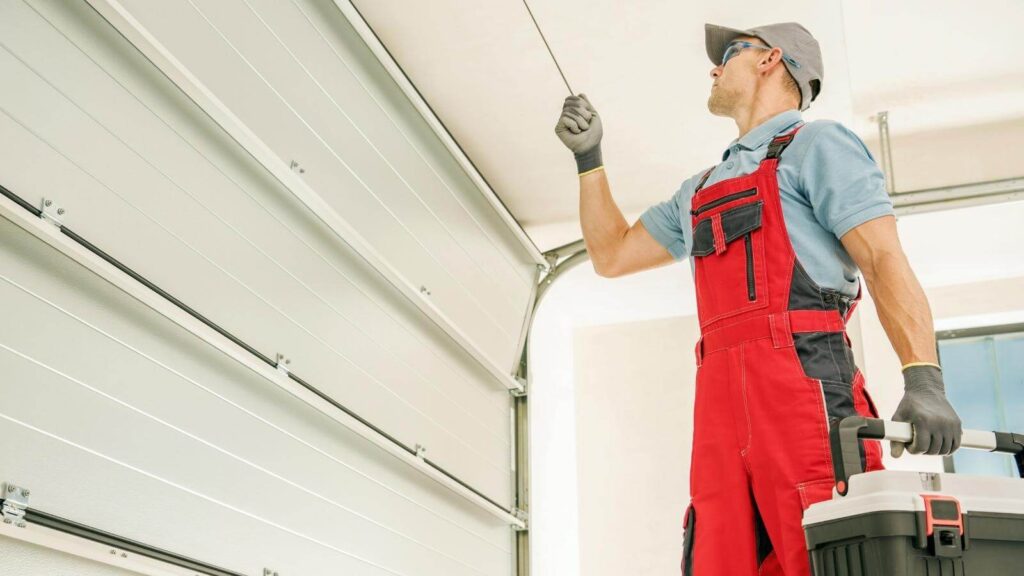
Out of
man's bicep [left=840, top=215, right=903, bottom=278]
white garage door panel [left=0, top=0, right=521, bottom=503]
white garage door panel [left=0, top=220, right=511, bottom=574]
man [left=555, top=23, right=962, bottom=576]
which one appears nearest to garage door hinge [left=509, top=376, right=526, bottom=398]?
white garage door panel [left=0, top=0, right=521, bottom=503]

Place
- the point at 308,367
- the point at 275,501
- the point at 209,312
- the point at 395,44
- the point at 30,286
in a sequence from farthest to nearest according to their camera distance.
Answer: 1. the point at 395,44
2. the point at 308,367
3. the point at 275,501
4. the point at 209,312
5. the point at 30,286

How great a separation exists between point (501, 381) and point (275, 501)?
92.8 inches

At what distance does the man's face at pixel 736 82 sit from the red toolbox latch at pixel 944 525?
63.9 inches

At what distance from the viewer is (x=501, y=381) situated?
18.5 ft

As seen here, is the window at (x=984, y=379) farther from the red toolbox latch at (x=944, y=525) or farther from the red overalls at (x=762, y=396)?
the red toolbox latch at (x=944, y=525)

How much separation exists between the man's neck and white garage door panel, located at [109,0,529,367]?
150 centimetres

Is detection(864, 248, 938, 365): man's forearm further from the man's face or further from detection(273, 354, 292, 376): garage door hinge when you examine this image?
detection(273, 354, 292, 376): garage door hinge

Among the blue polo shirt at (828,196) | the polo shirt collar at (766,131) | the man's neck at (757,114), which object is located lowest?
the blue polo shirt at (828,196)

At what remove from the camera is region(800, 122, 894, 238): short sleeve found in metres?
2.74

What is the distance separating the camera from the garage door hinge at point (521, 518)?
567cm

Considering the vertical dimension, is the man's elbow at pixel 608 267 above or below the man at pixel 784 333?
above

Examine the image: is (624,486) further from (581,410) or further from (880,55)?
(880,55)

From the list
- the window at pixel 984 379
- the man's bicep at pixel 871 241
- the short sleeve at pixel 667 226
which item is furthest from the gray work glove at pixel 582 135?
the window at pixel 984 379

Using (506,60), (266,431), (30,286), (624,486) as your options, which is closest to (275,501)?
(266,431)
